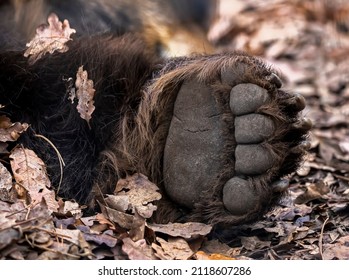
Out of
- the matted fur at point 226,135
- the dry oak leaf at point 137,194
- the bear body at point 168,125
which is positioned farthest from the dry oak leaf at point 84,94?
the dry oak leaf at point 137,194

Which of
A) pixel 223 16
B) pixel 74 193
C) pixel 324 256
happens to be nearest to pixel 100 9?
pixel 74 193

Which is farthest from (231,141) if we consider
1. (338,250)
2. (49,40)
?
(49,40)

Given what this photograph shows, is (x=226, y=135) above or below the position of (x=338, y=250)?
above

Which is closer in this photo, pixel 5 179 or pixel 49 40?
pixel 5 179

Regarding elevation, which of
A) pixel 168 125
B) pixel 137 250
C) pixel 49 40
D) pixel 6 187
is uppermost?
pixel 49 40

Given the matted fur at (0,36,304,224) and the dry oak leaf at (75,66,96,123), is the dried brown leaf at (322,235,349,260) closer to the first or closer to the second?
the matted fur at (0,36,304,224)

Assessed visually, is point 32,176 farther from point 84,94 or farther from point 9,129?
point 84,94
